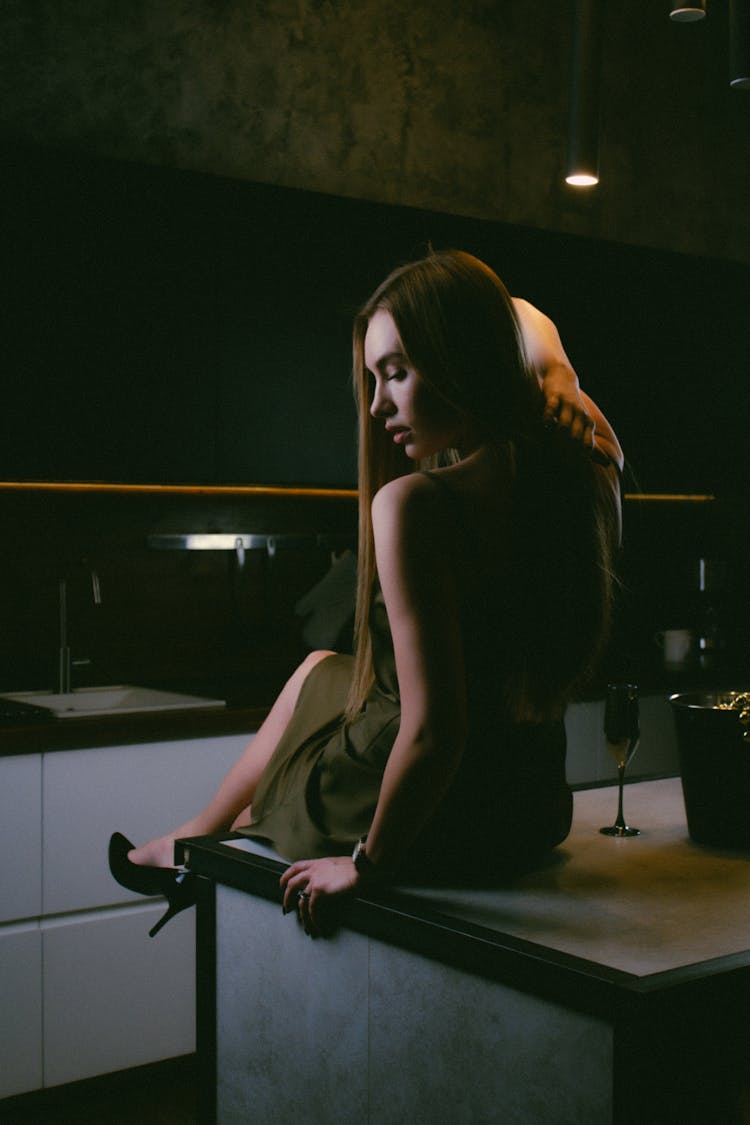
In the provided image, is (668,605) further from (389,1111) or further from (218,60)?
(389,1111)

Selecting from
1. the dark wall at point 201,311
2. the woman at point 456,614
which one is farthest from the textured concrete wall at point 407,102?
the woman at point 456,614

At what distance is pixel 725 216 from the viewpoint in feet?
16.6

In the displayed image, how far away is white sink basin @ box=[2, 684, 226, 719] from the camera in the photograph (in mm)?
3191

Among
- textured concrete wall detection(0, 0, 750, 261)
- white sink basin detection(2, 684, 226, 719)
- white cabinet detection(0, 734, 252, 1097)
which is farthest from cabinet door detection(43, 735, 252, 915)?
textured concrete wall detection(0, 0, 750, 261)

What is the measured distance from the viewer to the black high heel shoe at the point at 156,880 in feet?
5.54

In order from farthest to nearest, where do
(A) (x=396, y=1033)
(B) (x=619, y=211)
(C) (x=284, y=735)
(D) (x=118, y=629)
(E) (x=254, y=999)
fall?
(B) (x=619, y=211), (D) (x=118, y=629), (C) (x=284, y=735), (E) (x=254, y=999), (A) (x=396, y=1033)

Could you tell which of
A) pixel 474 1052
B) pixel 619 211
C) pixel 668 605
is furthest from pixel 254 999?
pixel 619 211

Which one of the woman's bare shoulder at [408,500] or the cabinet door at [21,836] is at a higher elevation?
the woman's bare shoulder at [408,500]

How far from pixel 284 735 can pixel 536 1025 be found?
74 centimetres

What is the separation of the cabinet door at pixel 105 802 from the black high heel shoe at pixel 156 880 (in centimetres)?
75

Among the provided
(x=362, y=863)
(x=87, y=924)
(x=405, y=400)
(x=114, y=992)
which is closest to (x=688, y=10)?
(x=405, y=400)

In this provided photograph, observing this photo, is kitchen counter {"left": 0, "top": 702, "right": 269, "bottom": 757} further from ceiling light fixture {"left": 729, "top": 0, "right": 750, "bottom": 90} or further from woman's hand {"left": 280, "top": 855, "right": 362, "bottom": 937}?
ceiling light fixture {"left": 729, "top": 0, "right": 750, "bottom": 90}

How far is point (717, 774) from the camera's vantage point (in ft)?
5.24

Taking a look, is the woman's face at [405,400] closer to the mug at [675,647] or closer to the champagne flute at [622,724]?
the champagne flute at [622,724]
